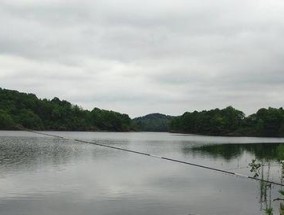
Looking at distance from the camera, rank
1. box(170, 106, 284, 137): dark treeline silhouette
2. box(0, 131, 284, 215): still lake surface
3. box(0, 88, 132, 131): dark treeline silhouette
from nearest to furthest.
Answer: box(0, 131, 284, 215): still lake surface
box(0, 88, 132, 131): dark treeline silhouette
box(170, 106, 284, 137): dark treeline silhouette

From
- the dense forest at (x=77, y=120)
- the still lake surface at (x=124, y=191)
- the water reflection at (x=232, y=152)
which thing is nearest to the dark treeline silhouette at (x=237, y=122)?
the dense forest at (x=77, y=120)

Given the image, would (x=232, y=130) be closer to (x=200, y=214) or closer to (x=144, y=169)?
(x=144, y=169)

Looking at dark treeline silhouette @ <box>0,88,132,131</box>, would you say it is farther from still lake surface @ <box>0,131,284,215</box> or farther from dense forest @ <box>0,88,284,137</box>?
still lake surface @ <box>0,131,284,215</box>

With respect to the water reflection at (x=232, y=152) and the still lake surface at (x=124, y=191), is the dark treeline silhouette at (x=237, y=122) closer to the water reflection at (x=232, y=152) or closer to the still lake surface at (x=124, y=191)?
the water reflection at (x=232, y=152)

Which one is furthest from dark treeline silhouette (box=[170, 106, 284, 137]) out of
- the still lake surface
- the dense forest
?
the still lake surface

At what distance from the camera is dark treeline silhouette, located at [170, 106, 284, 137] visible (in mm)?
160500

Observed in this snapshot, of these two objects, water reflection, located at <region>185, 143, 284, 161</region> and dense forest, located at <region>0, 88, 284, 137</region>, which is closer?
water reflection, located at <region>185, 143, 284, 161</region>

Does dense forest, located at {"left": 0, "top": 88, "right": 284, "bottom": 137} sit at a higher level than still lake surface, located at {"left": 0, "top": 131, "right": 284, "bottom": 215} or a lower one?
higher

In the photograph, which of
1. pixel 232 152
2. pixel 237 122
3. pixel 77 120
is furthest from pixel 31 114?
pixel 232 152

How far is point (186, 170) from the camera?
39.0 meters

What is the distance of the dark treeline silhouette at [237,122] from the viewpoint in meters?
160

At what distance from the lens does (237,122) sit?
584ft

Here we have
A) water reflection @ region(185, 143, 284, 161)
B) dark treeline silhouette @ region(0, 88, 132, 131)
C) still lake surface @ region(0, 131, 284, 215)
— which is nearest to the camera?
still lake surface @ region(0, 131, 284, 215)

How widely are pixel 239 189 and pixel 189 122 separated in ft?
564
